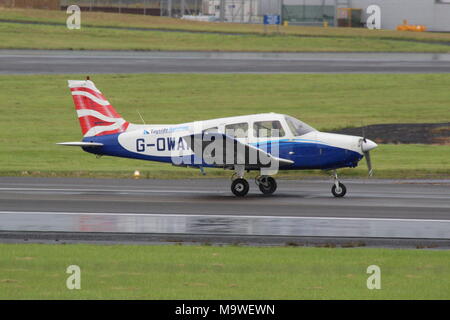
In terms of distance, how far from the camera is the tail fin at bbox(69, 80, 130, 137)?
25.8 metres

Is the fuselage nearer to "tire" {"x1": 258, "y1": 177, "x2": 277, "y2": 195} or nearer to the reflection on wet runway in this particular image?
"tire" {"x1": 258, "y1": 177, "x2": 277, "y2": 195}

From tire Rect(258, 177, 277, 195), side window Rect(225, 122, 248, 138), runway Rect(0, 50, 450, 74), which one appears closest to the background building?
runway Rect(0, 50, 450, 74)

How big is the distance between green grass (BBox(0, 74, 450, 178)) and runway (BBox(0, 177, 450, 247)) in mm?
3852

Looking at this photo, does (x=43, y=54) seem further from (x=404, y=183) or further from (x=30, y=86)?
(x=404, y=183)

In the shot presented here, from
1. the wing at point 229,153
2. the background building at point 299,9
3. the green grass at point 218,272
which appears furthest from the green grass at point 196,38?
the green grass at point 218,272

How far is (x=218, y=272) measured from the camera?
1448 cm

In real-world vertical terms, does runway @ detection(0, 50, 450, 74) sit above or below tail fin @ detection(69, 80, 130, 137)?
above

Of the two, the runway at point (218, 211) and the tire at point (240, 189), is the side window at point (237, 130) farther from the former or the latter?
the runway at point (218, 211)

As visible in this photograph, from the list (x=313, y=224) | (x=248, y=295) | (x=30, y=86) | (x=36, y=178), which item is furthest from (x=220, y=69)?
(x=248, y=295)

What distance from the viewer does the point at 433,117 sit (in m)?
44.0

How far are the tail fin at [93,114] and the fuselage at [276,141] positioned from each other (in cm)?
96

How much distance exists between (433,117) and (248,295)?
108 feet

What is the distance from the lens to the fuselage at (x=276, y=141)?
24.1 metres
